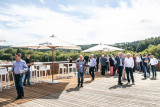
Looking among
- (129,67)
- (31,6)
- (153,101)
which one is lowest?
(153,101)

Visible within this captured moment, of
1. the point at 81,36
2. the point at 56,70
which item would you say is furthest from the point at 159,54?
the point at 56,70

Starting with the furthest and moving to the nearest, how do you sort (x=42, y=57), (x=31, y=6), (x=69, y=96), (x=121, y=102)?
(x=42, y=57) → (x=31, y=6) → (x=69, y=96) → (x=121, y=102)

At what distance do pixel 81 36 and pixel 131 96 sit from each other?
16.2m

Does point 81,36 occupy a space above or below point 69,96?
above

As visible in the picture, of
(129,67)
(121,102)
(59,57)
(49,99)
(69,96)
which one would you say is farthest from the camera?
(59,57)

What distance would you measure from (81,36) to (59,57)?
58.3m

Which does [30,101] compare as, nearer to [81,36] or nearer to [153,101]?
[153,101]

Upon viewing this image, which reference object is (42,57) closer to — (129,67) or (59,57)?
(59,57)

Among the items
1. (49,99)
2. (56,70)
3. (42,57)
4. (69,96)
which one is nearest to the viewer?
(49,99)

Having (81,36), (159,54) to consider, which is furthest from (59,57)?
(81,36)

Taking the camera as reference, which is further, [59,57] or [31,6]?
[59,57]

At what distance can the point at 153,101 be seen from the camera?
5145 millimetres

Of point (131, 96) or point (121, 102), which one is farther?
point (131, 96)

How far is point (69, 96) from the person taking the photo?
231 inches
